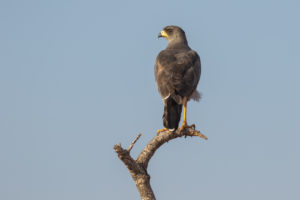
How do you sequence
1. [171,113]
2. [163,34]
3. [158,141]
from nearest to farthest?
1. [158,141]
2. [171,113]
3. [163,34]

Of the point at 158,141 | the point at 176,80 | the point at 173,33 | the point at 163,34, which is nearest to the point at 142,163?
the point at 158,141

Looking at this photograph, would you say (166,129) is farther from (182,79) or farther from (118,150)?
(118,150)

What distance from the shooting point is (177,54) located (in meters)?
13.8

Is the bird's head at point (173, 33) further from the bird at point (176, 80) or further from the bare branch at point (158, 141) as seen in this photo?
the bare branch at point (158, 141)

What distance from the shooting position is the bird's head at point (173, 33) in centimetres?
1510

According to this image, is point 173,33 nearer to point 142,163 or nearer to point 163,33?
point 163,33

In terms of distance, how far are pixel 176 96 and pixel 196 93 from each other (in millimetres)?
1568

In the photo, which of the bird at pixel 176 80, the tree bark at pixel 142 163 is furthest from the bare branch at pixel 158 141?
the bird at pixel 176 80

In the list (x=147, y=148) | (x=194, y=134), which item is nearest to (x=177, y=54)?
(x=194, y=134)

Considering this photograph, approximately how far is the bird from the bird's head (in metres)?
0.75

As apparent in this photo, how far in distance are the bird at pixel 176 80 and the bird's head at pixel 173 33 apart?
0.75m

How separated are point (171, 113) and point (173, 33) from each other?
3465 millimetres

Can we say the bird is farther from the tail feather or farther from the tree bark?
the tree bark

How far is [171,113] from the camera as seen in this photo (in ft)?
40.5
